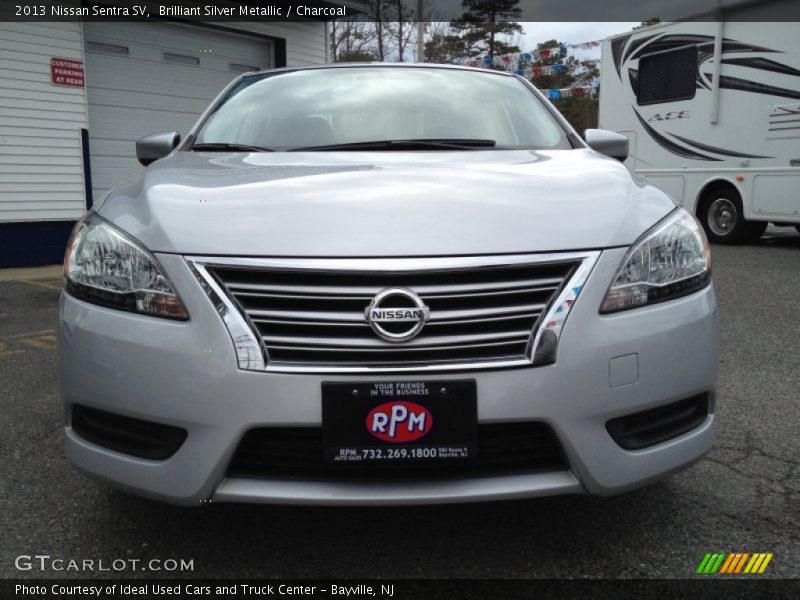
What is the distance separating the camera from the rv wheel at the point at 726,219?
9.69 meters

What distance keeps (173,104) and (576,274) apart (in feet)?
32.7

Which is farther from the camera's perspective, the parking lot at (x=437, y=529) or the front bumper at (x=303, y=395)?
the parking lot at (x=437, y=529)

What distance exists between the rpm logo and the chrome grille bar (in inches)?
3.6

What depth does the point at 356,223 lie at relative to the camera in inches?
72.3

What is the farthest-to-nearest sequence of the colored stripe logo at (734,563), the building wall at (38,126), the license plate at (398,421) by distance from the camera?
the building wall at (38,126) < the colored stripe logo at (734,563) < the license plate at (398,421)

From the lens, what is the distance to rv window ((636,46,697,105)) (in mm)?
10180

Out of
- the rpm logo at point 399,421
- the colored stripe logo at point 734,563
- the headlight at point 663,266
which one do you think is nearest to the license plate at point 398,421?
the rpm logo at point 399,421

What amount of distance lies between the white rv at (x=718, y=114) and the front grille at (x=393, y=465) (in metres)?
8.09

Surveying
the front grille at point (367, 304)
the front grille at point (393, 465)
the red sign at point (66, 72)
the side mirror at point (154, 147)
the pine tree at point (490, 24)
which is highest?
the pine tree at point (490, 24)

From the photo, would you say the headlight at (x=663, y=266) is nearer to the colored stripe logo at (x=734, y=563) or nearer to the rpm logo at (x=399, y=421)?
the rpm logo at (x=399, y=421)

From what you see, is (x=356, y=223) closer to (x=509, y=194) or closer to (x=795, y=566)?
(x=509, y=194)

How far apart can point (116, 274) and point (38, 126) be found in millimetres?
8042

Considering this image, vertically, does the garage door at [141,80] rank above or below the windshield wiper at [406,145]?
above
